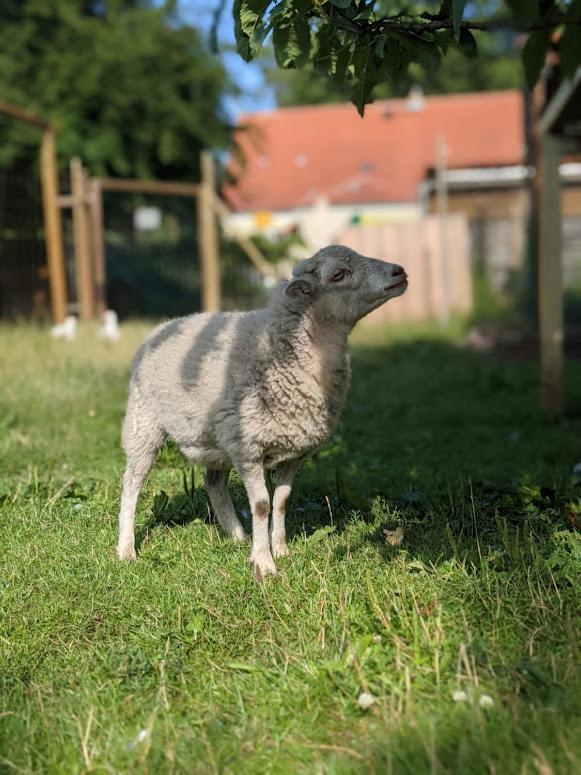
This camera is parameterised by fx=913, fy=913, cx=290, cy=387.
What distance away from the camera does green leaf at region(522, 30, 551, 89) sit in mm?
3633

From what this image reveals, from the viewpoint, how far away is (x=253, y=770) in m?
2.68

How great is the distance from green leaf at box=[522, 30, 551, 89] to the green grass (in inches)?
75.5

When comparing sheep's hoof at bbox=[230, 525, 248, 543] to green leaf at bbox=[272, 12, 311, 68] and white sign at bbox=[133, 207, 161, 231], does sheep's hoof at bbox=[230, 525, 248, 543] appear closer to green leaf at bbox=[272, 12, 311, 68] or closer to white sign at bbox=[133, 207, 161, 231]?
green leaf at bbox=[272, 12, 311, 68]

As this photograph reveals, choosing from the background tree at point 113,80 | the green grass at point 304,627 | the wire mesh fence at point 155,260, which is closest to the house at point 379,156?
the wire mesh fence at point 155,260

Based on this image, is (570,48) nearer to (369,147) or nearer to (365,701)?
(365,701)

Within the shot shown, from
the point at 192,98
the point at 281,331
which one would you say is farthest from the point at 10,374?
the point at 192,98

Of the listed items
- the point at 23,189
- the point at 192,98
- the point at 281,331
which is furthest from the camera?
the point at 192,98

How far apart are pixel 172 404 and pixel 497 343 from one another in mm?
9724

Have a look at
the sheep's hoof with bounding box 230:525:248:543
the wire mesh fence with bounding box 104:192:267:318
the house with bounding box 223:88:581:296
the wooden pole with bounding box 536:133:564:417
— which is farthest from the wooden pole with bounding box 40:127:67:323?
the house with bounding box 223:88:581:296

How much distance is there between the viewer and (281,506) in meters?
4.20

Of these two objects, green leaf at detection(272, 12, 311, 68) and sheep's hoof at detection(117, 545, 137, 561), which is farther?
sheep's hoof at detection(117, 545, 137, 561)

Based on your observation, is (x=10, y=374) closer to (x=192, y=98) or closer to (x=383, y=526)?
(x=383, y=526)

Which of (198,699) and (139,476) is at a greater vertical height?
(139,476)

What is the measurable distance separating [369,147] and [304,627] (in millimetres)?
31223
